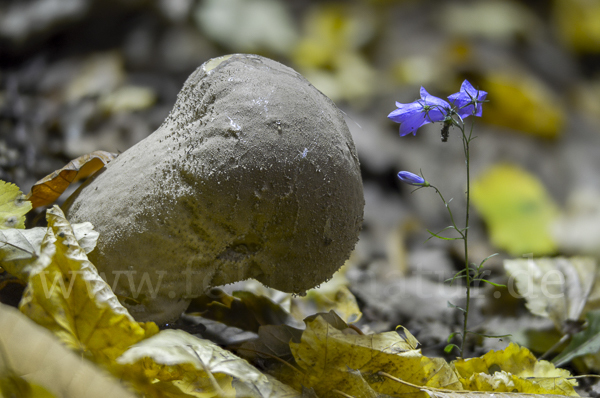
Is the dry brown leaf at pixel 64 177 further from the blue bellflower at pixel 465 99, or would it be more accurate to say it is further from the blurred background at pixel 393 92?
the blue bellflower at pixel 465 99

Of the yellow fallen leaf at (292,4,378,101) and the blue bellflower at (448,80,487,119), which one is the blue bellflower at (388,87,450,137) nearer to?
the blue bellflower at (448,80,487,119)

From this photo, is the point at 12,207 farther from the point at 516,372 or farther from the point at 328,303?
the point at 516,372

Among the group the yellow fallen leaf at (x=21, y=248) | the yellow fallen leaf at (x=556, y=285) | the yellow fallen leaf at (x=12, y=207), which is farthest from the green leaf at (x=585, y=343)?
the yellow fallen leaf at (x=12, y=207)

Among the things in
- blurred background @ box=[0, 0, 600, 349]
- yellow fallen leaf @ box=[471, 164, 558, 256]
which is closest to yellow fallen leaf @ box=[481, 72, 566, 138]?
blurred background @ box=[0, 0, 600, 349]

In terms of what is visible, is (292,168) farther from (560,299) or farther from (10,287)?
(560,299)

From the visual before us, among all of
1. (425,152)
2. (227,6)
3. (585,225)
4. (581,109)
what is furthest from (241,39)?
(581,109)

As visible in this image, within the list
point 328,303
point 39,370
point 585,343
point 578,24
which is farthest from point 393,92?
point 39,370
